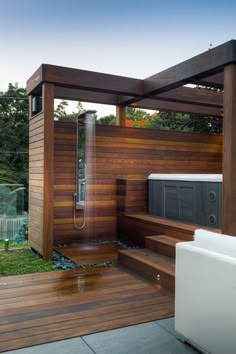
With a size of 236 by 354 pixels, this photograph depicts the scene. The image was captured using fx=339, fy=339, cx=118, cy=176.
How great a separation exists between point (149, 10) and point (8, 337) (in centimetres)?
610

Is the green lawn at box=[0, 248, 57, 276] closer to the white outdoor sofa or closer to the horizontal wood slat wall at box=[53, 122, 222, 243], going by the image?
the horizontal wood slat wall at box=[53, 122, 222, 243]

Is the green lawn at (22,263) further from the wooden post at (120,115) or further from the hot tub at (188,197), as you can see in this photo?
the wooden post at (120,115)

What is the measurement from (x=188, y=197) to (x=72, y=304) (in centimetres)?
260

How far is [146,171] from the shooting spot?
6027 mm

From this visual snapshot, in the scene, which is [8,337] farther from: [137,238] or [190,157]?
[190,157]

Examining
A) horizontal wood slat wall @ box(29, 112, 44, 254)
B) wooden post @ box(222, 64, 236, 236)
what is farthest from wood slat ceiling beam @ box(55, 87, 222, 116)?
wooden post @ box(222, 64, 236, 236)

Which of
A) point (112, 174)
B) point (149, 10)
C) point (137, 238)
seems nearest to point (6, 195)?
point (112, 174)

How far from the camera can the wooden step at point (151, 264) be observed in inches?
129

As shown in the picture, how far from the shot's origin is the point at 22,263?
427 centimetres

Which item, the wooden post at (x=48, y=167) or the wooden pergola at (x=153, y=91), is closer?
the wooden pergola at (x=153, y=91)

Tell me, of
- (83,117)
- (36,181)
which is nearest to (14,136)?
(83,117)

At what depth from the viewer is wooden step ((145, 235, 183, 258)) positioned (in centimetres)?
394

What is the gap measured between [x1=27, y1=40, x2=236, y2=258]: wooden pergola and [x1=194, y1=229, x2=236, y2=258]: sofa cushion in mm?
1342

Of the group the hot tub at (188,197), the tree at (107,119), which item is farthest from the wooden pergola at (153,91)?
the tree at (107,119)
